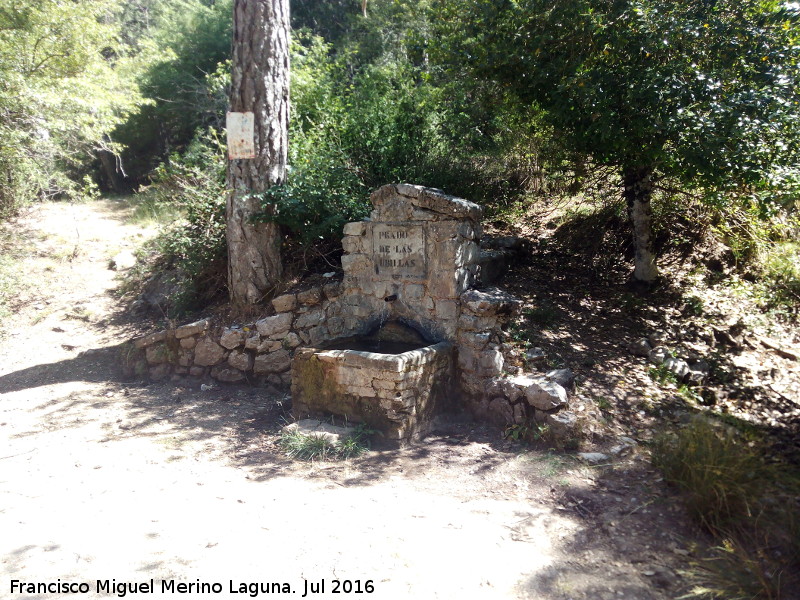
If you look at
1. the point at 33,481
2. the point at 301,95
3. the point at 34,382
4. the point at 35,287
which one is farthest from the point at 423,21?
the point at 33,481

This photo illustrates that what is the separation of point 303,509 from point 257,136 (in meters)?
4.39

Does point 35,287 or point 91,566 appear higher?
point 35,287

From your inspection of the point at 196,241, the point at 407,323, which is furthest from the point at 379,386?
the point at 196,241

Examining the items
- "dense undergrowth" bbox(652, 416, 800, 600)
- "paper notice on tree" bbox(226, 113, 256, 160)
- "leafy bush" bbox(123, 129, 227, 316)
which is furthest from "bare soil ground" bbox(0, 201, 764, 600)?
"paper notice on tree" bbox(226, 113, 256, 160)

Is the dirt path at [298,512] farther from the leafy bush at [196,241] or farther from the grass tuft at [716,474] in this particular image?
the leafy bush at [196,241]

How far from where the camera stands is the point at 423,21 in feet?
35.8

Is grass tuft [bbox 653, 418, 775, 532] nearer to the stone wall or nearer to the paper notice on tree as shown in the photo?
the stone wall

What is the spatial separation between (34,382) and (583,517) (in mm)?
5976

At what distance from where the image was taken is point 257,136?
674 centimetres

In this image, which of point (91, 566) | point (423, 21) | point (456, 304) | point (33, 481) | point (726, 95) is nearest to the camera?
point (91, 566)

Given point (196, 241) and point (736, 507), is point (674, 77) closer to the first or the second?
point (736, 507)

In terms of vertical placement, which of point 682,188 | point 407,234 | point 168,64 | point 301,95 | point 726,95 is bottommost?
point 407,234

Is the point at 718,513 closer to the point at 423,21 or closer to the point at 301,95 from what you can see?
the point at 301,95

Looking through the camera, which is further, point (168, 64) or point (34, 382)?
point (168, 64)
